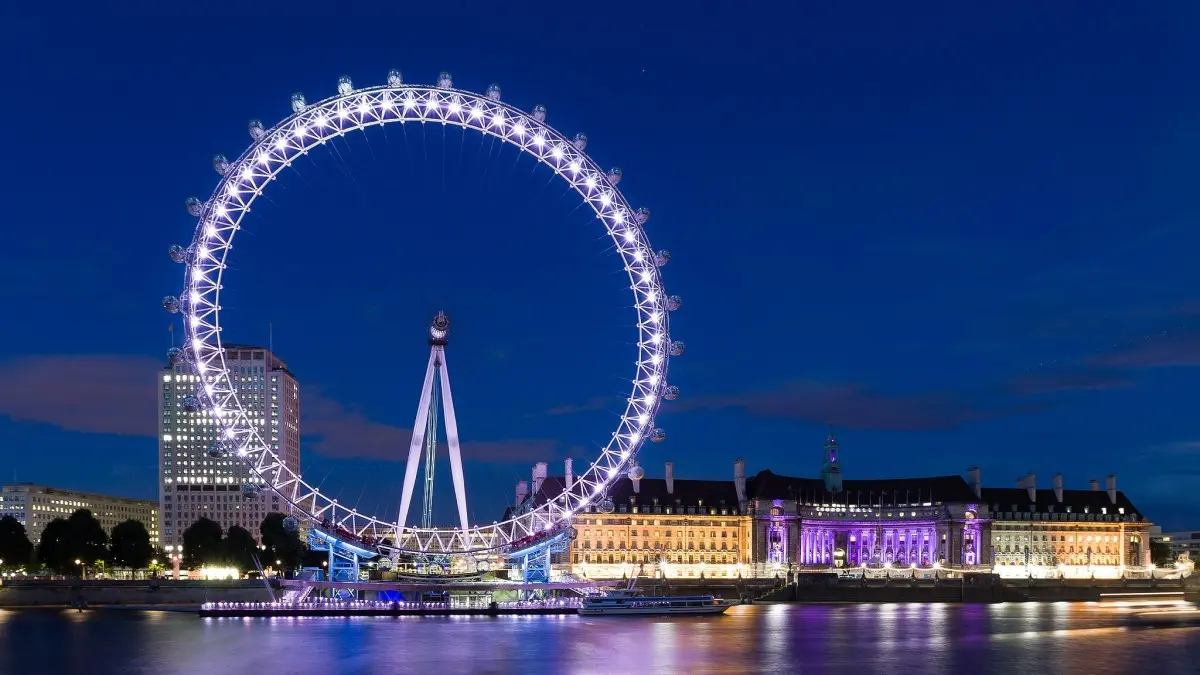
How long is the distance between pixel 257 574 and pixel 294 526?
189ft

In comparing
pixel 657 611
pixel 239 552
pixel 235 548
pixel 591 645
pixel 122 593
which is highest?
pixel 235 548

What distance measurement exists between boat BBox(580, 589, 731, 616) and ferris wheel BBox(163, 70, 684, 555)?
37.4ft

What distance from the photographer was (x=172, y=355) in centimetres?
6150

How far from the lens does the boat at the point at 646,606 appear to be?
3292 inches

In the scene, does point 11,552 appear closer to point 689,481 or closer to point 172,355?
point 172,355

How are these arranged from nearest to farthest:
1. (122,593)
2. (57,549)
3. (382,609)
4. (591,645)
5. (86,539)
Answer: (591,645), (382,609), (122,593), (57,549), (86,539)

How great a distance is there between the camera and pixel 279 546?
128 m

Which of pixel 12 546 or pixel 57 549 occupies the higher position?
pixel 12 546

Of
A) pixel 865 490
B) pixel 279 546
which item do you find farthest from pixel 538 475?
pixel 865 490

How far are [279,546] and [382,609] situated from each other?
5199 cm

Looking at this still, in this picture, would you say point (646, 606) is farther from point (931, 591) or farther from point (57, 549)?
point (57, 549)

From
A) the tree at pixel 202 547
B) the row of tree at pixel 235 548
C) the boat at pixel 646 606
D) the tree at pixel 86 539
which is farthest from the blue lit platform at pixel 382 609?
the tree at pixel 202 547

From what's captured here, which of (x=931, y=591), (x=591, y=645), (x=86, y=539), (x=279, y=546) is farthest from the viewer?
(x=279, y=546)

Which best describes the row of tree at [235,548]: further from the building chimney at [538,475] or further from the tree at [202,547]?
the building chimney at [538,475]
